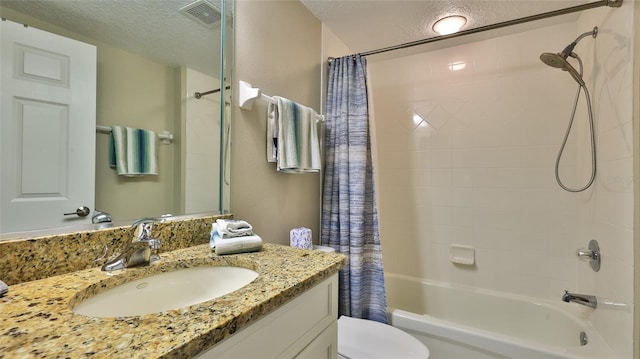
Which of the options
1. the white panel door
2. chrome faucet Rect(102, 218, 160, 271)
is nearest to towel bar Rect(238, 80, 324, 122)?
the white panel door

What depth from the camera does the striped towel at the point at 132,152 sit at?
36.4 inches

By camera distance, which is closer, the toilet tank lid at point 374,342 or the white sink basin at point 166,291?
the white sink basin at point 166,291

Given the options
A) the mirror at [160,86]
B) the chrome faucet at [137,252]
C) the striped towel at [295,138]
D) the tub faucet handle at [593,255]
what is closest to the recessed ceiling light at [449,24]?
the striped towel at [295,138]

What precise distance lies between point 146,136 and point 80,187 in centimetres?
26

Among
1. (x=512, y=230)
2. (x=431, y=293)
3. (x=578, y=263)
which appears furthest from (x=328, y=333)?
(x=578, y=263)

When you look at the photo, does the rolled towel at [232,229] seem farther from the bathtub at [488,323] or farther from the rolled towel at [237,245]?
the bathtub at [488,323]

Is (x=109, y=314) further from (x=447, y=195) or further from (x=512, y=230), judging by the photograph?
(x=512, y=230)

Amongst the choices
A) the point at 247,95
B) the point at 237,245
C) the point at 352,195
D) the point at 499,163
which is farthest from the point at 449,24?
the point at 237,245

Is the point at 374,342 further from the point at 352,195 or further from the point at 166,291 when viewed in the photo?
the point at 166,291

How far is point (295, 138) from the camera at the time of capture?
4.76 feet

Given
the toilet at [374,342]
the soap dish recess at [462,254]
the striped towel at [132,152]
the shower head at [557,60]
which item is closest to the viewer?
the striped towel at [132,152]

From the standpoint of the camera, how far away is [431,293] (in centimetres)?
216

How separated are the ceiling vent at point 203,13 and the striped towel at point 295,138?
1.37ft

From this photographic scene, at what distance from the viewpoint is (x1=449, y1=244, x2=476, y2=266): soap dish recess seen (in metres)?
2.07
